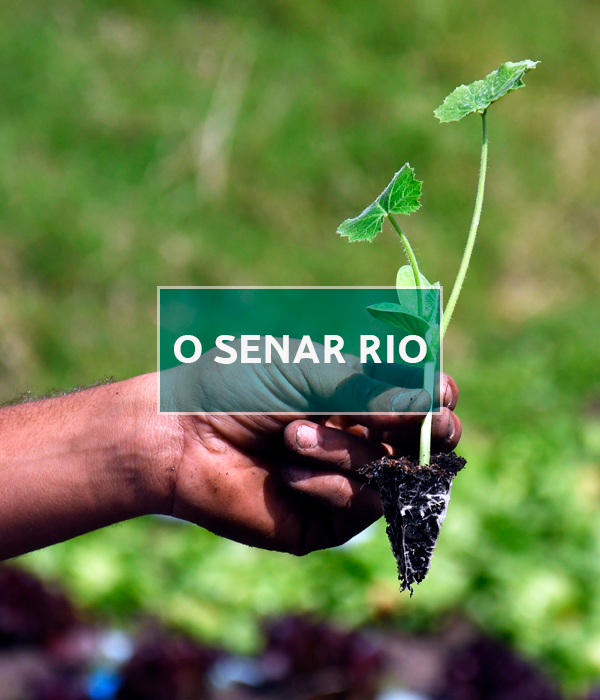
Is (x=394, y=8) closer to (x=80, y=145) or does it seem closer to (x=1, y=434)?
(x=80, y=145)

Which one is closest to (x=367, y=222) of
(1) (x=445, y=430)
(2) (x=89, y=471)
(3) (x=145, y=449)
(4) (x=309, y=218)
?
(1) (x=445, y=430)

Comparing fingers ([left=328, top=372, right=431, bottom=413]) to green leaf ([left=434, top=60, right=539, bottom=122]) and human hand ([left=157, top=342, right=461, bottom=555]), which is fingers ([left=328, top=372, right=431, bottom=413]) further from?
green leaf ([left=434, top=60, right=539, bottom=122])

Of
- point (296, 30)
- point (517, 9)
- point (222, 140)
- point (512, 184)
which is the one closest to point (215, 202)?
point (222, 140)

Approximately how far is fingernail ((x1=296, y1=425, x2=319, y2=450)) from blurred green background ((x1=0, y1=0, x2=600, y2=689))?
2499 millimetres

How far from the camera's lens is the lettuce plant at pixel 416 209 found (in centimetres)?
153

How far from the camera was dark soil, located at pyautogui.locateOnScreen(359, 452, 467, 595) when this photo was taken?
1.57m

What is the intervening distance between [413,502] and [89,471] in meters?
0.83

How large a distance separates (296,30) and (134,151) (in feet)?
8.38

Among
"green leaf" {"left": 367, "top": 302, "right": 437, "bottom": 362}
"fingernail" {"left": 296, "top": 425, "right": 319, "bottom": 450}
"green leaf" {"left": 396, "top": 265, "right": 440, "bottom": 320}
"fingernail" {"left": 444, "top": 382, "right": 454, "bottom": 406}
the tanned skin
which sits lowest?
the tanned skin

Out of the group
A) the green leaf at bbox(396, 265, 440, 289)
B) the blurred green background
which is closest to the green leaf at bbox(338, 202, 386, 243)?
the green leaf at bbox(396, 265, 440, 289)

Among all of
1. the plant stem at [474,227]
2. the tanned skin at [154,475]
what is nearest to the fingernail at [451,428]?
the tanned skin at [154,475]

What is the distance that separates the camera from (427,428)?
5.28 ft

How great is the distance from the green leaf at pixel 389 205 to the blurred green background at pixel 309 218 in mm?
2854

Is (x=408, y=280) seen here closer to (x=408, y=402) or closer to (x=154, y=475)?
(x=408, y=402)
